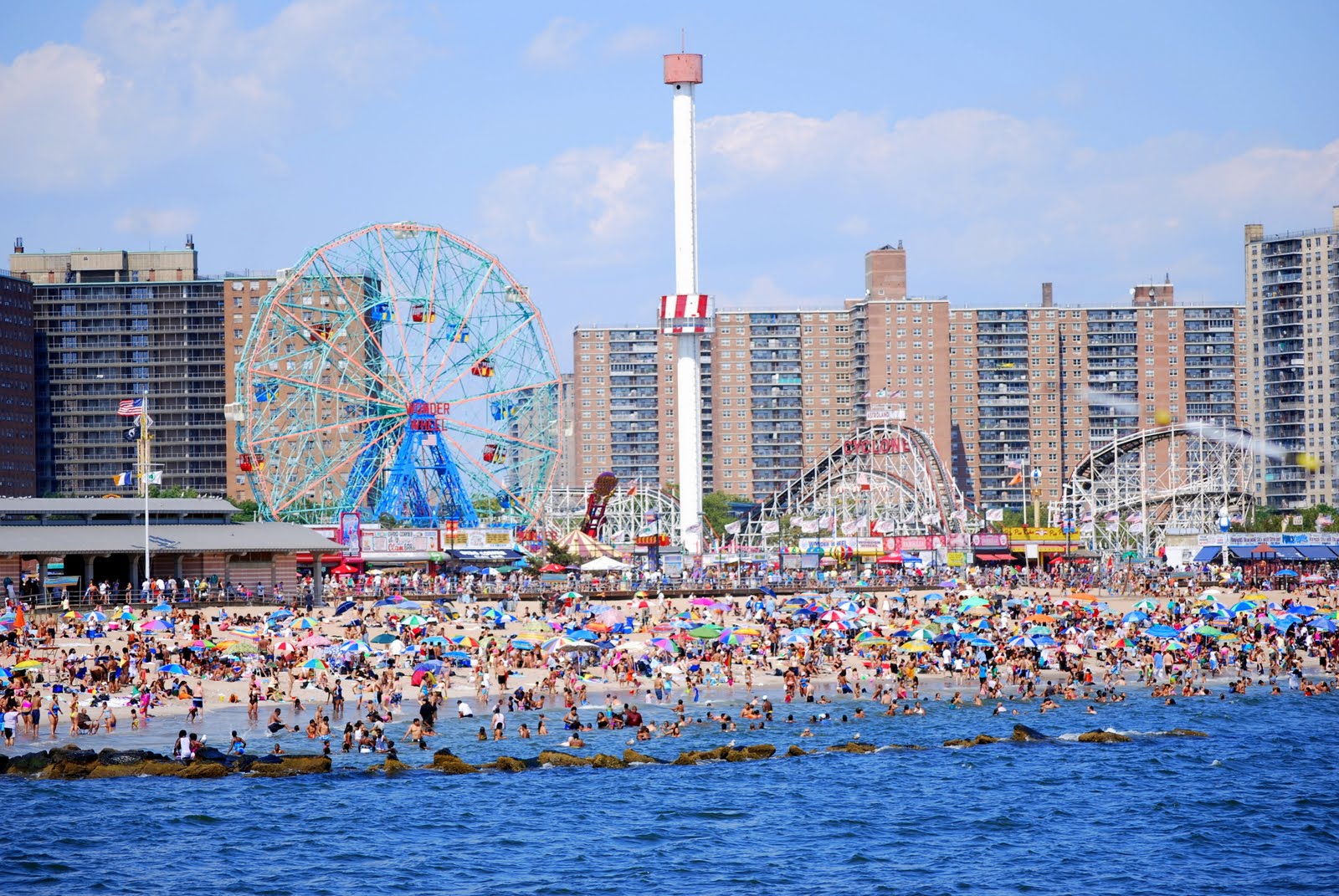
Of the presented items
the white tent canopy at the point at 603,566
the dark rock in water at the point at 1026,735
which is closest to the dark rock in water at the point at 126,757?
the dark rock in water at the point at 1026,735

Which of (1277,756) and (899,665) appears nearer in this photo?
(1277,756)

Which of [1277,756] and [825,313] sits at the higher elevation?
[825,313]

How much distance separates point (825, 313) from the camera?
187m

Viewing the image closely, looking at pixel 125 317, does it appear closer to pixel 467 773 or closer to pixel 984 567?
pixel 984 567

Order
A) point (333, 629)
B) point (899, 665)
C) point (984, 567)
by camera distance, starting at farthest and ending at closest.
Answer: point (984, 567) → point (333, 629) → point (899, 665)

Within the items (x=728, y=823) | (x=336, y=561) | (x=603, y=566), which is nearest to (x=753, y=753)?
(x=728, y=823)

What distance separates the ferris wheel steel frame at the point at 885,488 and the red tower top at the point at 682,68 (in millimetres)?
30299

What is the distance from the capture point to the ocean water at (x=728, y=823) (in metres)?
33.4

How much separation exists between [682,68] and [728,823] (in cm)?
9509

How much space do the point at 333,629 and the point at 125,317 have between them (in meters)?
105

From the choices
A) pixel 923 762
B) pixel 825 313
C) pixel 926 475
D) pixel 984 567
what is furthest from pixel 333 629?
pixel 825 313

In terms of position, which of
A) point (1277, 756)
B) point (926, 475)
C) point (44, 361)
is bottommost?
point (1277, 756)

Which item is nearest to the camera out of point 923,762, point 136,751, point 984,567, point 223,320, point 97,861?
point 97,861

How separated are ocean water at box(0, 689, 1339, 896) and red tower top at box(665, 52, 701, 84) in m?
84.7
